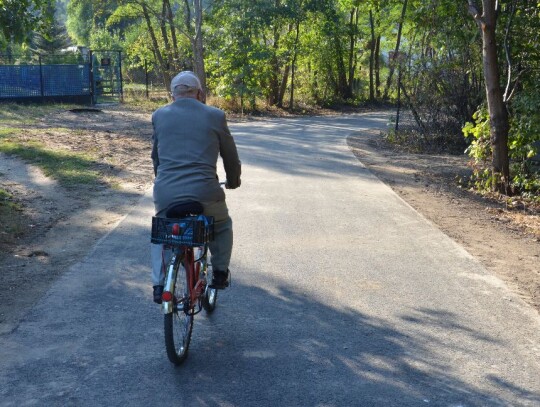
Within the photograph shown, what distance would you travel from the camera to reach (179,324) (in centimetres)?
448

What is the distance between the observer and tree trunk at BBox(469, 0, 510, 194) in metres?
12.2

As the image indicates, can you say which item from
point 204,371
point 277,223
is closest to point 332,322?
point 204,371

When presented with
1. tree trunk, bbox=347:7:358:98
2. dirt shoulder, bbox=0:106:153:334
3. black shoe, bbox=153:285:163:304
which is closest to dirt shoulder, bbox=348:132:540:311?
black shoe, bbox=153:285:163:304

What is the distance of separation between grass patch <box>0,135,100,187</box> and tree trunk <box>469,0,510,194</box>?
7235mm

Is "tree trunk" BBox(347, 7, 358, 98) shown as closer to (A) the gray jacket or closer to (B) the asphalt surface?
(B) the asphalt surface

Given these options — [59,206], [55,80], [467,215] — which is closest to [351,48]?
[55,80]

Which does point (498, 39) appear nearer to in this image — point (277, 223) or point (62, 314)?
point (277, 223)

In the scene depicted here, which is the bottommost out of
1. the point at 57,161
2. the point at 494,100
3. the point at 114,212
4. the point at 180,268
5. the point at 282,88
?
the point at 114,212

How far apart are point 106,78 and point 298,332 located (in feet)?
110

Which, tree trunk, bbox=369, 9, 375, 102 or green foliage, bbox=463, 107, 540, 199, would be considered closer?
green foliage, bbox=463, 107, 540, 199

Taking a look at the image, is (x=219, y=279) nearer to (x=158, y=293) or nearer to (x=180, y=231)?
(x=158, y=293)

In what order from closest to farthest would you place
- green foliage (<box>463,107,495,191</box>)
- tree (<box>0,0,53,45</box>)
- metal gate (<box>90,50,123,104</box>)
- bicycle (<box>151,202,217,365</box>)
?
1. bicycle (<box>151,202,217,365</box>)
2. tree (<box>0,0,53,45</box>)
3. green foliage (<box>463,107,495,191</box>)
4. metal gate (<box>90,50,123,104</box>)

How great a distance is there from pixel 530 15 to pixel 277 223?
8.25 meters

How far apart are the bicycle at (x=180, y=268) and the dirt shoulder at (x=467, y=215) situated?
3.11m
